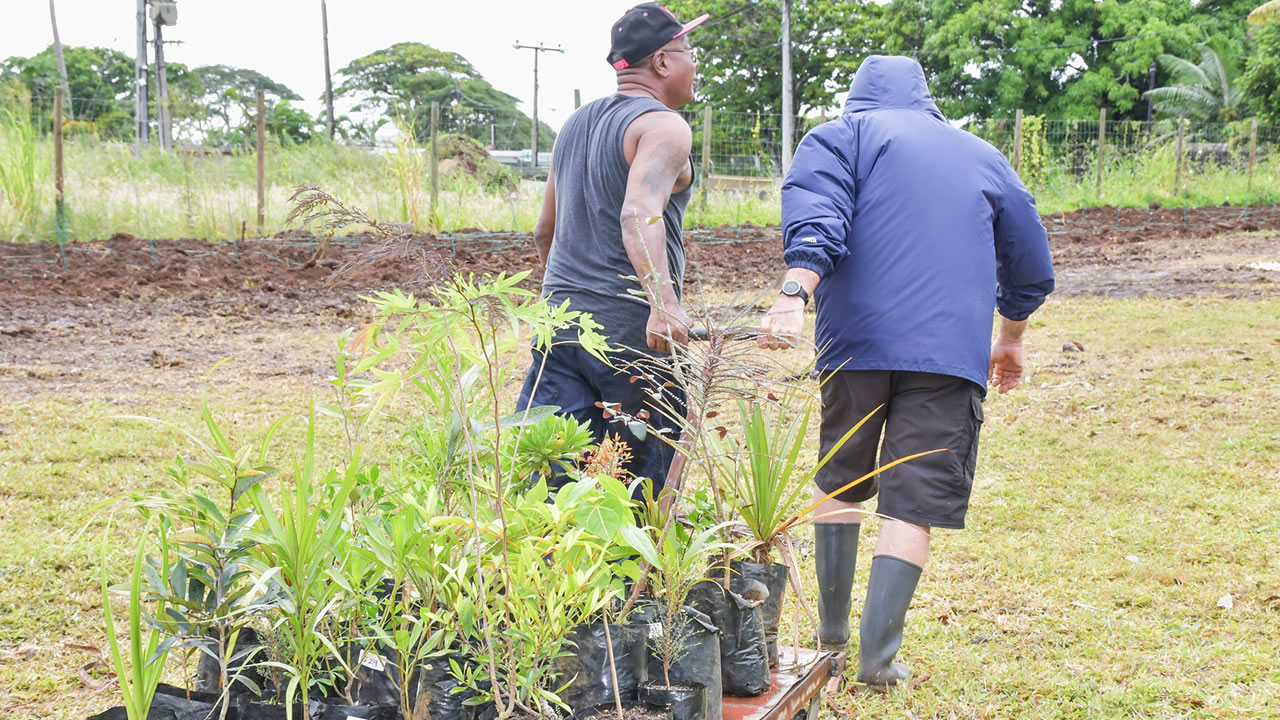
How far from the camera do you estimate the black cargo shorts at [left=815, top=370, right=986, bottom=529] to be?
261cm

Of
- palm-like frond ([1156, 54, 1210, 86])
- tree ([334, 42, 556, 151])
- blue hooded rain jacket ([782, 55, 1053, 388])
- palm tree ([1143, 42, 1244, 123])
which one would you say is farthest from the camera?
tree ([334, 42, 556, 151])

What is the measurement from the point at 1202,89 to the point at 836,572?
34.1 metres

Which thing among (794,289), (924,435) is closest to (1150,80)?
(924,435)

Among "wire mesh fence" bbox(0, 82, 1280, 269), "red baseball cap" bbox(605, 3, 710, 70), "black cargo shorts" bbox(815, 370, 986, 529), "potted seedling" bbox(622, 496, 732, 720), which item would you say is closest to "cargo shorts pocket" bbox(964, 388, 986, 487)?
"black cargo shorts" bbox(815, 370, 986, 529)

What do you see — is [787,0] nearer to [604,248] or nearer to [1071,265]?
[1071,265]

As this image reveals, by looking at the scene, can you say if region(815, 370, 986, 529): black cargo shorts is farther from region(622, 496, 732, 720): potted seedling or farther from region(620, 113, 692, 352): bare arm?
region(622, 496, 732, 720): potted seedling

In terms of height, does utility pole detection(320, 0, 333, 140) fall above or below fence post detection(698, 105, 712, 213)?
above

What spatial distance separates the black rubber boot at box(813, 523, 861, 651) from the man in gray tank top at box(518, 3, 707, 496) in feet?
1.55

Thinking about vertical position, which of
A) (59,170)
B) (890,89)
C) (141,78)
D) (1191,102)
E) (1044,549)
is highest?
(1191,102)

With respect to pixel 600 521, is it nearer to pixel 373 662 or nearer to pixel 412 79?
pixel 373 662

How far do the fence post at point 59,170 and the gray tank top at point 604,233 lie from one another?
885 centimetres

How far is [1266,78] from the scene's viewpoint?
26.5 metres

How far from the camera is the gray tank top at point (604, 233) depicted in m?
2.82

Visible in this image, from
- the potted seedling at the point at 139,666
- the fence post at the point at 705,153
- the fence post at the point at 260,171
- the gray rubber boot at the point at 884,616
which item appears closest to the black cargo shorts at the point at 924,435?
the gray rubber boot at the point at 884,616
